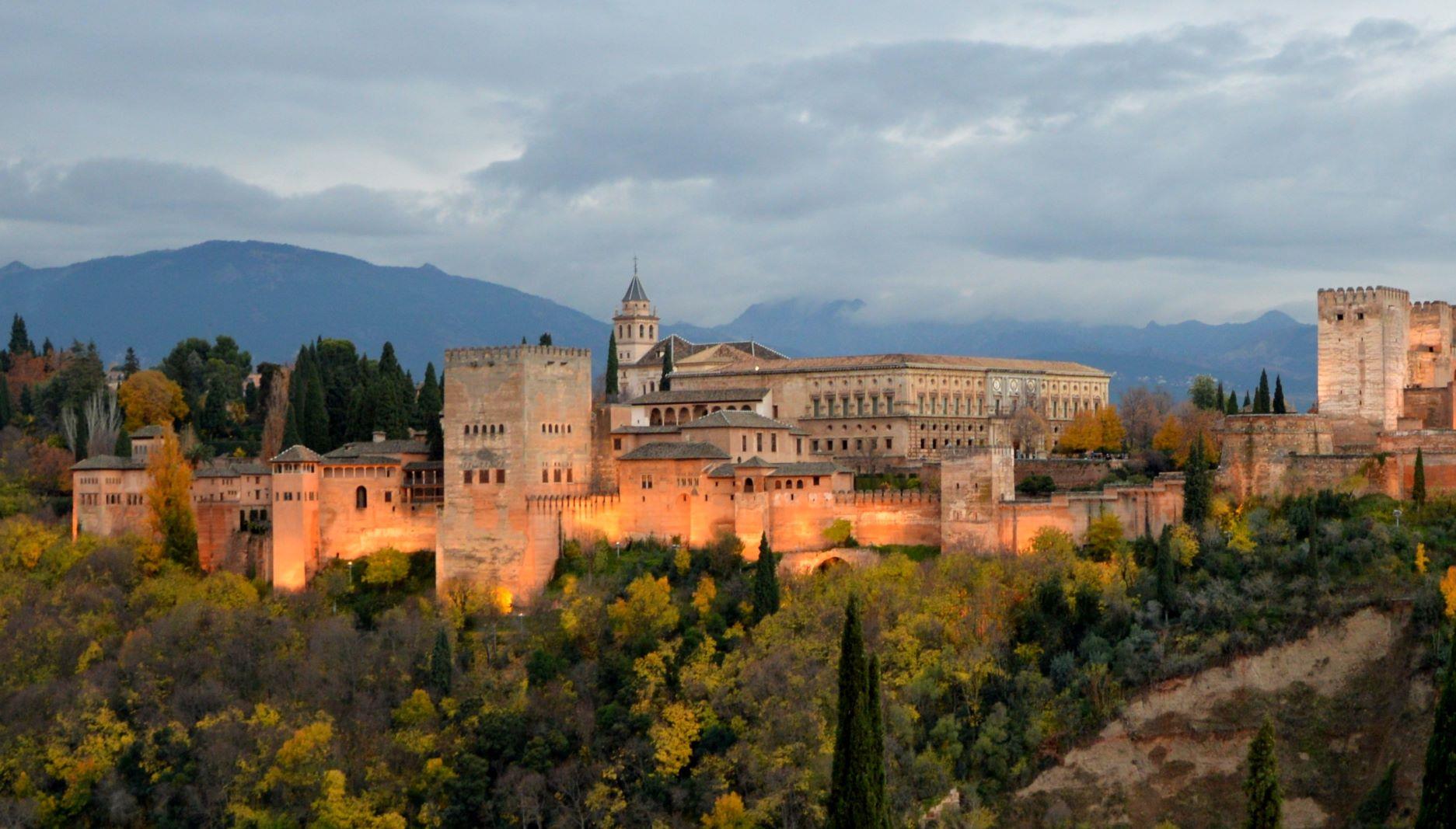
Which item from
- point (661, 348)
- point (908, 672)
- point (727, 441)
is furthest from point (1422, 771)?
point (661, 348)

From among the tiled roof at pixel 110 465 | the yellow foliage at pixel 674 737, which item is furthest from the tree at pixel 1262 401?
the tiled roof at pixel 110 465

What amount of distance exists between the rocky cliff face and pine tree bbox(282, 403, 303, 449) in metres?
29.4

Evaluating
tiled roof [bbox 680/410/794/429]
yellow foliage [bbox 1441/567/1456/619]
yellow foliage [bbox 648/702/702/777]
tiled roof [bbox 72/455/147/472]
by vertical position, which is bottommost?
yellow foliage [bbox 648/702/702/777]

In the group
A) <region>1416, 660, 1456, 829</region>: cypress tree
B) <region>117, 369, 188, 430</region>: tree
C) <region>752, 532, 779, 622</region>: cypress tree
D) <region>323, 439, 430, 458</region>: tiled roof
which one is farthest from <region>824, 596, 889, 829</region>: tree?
<region>117, 369, 188, 430</region>: tree

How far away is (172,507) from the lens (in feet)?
179

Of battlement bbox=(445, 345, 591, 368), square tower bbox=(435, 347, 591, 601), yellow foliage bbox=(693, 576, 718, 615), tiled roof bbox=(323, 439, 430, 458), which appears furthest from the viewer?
tiled roof bbox=(323, 439, 430, 458)

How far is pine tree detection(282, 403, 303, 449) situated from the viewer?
60.6m

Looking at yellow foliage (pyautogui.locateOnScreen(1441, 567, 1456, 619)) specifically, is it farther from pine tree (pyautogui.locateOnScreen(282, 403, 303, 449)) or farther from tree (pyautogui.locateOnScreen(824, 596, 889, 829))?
pine tree (pyautogui.locateOnScreen(282, 403, 303, 449))

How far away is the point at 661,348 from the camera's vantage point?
273 ft

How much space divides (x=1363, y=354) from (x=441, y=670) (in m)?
27.6

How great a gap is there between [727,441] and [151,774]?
19.2m

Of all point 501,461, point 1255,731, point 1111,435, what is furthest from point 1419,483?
point 501,461

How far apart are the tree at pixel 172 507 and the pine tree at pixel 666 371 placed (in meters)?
22.0

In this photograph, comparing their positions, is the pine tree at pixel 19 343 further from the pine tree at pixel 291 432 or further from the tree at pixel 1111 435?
the tree at pixel 1111 435
